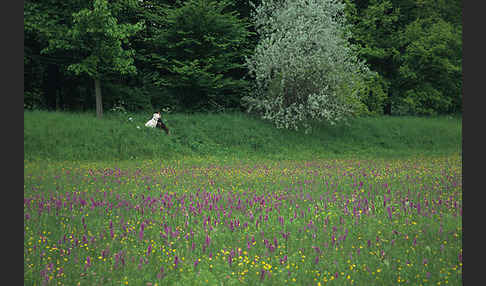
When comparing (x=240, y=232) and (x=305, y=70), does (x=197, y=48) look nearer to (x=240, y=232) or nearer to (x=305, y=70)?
(x=305, y=70)

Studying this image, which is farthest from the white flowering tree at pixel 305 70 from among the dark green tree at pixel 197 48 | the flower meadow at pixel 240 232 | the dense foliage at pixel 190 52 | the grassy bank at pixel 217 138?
the flower meadow at pixel 240 232

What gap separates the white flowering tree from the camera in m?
27.1

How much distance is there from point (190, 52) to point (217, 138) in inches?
311

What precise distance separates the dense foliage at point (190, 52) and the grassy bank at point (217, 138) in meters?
3.40

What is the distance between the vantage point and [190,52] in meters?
27.5

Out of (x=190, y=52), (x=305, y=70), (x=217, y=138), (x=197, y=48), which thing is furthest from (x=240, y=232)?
(x=197, y=48)

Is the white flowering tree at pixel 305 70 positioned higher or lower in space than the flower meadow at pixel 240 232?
higher

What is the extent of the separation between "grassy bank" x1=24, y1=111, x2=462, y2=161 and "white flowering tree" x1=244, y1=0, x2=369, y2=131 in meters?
2.01

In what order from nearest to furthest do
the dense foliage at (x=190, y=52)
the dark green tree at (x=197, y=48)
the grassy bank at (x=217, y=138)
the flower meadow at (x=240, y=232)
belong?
the flower meadow at (x=240, y=232), the grassy bank at (x=217, y=138), the dense foliage at (x=190, y=52), the dark green tree at (x=197, y=48)

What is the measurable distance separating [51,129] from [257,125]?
556 inches

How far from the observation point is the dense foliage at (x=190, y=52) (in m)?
23.6

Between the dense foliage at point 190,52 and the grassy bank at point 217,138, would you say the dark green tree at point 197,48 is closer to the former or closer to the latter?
the dense foliage at point 190,52

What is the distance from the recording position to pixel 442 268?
560cm

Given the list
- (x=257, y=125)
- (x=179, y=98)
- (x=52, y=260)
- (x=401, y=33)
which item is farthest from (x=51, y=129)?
(x=401, y=33)
